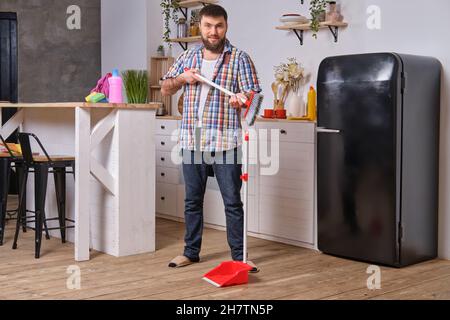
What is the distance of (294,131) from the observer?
15.4 feet

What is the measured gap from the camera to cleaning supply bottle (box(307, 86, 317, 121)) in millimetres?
4840

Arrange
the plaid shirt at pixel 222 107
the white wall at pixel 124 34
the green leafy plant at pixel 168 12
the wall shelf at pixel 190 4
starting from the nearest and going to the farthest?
the plaid shirt at pixel 222 107 < the wall shelf at pixel 190 4 < the green leafy plant at pixel 168 12 < the white wall at pixel 124 34

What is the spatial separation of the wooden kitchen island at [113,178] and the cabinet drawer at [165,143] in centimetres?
135

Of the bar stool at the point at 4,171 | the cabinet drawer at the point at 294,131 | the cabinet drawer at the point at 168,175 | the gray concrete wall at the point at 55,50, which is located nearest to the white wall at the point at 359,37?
the cabinet drawer at the point at 294,131

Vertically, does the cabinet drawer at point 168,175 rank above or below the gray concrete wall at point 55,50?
below

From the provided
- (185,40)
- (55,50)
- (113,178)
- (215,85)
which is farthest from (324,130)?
(55,50)

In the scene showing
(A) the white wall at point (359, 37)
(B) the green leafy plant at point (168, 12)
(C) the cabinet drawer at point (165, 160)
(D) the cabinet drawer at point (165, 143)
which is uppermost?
(B) the green leafy plant at point (168, 12)

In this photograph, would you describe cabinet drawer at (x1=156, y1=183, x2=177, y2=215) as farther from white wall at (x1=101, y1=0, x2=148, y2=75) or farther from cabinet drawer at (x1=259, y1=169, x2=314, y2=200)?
white wall at (x1=101, y1=0, x2=148, y2=75)

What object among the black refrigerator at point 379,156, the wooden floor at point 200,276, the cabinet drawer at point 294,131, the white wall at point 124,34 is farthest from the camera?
the white wall at point 124,34

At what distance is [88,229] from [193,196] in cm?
72

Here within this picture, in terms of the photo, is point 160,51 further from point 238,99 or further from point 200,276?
point 200,276

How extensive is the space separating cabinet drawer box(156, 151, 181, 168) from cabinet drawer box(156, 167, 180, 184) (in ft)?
0.11

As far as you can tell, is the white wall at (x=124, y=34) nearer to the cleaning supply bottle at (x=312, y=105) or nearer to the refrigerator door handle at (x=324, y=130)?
the cleaning supply bottle at (x=312, y=105)

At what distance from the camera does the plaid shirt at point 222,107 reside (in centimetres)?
388
